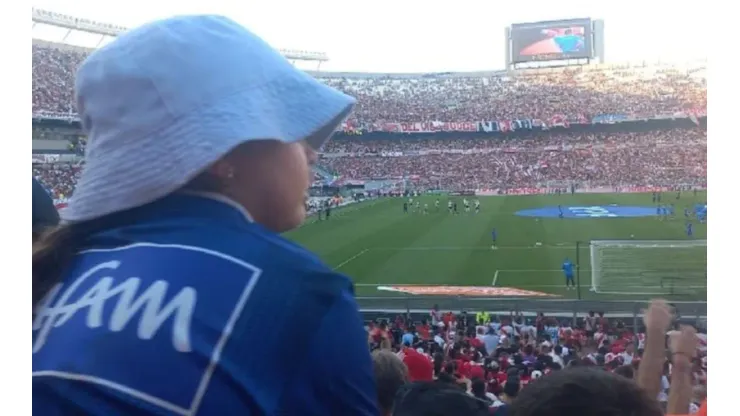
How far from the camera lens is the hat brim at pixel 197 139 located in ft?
2.02

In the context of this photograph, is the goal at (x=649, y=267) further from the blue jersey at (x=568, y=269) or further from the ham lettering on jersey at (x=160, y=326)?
the ham lettering on jersey at (x=160, y=326)

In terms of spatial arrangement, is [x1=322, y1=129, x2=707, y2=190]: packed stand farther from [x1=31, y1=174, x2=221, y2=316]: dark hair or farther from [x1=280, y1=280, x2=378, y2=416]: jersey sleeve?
[x1=280, y1=280, x2=378, y2=416]: jersey sleeve

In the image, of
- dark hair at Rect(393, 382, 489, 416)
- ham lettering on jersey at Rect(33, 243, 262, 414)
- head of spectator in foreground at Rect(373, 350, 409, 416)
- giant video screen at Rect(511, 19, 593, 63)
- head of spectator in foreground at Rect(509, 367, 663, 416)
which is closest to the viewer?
ham lettering on jersey at Rect(33, 243, 262, 414)

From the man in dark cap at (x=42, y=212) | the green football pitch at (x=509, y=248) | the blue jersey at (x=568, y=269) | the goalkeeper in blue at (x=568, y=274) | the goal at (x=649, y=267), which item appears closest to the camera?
the man in dark cap at (x=42, y=212)

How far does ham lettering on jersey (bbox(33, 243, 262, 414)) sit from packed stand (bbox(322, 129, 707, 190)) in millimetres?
2299

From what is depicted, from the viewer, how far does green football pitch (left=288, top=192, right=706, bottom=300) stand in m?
3.43

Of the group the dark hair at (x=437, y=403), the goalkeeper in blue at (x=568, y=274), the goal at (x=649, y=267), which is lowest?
the goalkeeper in blue at (x=568, y=274)

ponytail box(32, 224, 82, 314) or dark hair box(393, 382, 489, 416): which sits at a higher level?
ponytail box(32, 224, 82, 314)

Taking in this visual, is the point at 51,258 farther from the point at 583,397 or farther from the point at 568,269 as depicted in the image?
the point at 568,269

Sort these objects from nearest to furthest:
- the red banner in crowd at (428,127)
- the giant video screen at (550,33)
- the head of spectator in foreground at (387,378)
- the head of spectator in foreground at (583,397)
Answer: the head of spectator in foreground at (583,397)
the head of spectator in foreground at (387,378)
the giant video screen at (550,33)
the red banner in crowd at (428,127)

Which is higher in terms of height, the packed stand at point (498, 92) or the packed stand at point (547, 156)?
the packed stand at point (498, 92)

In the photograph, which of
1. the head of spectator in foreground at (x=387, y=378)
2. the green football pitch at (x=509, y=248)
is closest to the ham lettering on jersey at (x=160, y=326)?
the head of spectator in foreground at (x=387, y=378)

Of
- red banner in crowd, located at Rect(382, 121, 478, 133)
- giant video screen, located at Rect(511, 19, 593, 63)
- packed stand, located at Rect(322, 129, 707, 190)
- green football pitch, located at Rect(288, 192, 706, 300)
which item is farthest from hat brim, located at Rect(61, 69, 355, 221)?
red banner in crowd, located at Rect(382, 121, 478, 133)
